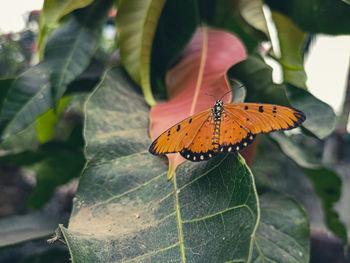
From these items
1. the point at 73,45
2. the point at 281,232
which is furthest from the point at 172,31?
the point at 281,232

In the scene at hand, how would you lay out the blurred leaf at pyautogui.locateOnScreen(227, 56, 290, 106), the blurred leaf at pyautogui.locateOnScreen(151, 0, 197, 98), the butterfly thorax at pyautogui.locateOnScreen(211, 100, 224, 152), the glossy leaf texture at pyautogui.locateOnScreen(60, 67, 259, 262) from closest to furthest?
the glossy leaf texture at pyautogui.locateOnScreen(60, 67, 259, 262), the butterfly thorax at pyautogui.locateOnScreen(211, 100, 224, 152), the blurred leaf at pyautogui.locateOnScreen(227, 56, 290, 106), the blurred leaf at pyautogui.locateOnScreen(151, 0, 197, 98)

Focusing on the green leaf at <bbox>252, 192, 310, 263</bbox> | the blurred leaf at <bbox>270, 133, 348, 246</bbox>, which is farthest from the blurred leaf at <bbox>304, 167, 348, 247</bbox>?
the green leaf at <bbox>252, 192, 310, 263</bbox>

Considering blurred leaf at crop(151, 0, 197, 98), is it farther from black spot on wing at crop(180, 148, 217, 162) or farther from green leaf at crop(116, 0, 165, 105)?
black spot on wing at crop(180, 148, 217, 162)

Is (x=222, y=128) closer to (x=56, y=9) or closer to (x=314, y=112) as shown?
(x=314, y=112)

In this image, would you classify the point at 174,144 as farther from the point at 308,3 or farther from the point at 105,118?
the point at 308,3

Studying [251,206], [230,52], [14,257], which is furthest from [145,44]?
[14,257]

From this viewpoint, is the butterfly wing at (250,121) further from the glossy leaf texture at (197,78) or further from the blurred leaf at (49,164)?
the blurred leaf at (49,164)

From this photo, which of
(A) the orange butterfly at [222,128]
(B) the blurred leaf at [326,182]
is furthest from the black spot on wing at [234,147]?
(B) the blurred leaf at [326,182]
